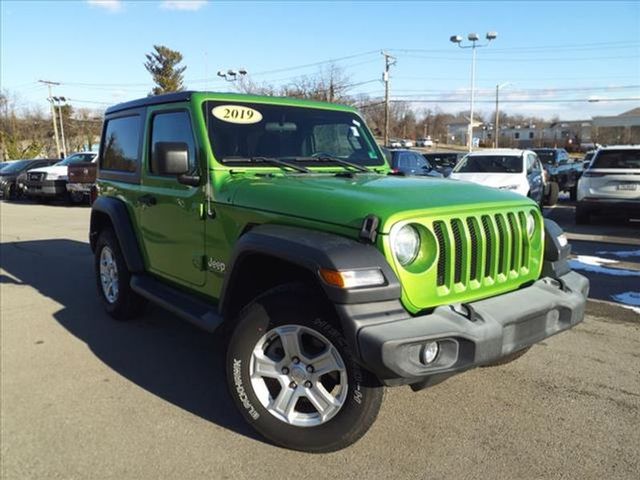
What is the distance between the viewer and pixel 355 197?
9.54 feet

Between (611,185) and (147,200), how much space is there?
389 inches

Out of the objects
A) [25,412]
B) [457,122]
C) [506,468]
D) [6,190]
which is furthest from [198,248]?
[457,122]

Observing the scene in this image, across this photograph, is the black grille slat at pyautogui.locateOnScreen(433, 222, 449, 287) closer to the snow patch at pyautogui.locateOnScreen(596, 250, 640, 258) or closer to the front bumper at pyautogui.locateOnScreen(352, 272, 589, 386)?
the front bumper at pyautogui.locateOnScreen(352, 272, 589, 386)

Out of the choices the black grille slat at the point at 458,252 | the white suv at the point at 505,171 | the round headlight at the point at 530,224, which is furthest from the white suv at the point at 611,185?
the black grille slat at the point at 458,252

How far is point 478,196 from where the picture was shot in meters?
3.20

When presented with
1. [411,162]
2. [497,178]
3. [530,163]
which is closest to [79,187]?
[411,162]

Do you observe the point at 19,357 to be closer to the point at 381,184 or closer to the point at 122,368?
the point at 122,368

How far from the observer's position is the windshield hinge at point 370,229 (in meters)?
2.62

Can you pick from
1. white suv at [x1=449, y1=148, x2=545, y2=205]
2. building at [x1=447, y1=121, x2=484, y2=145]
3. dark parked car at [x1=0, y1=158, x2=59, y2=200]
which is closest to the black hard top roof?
white suv at [x1=449, y1=148, x2=545, y2=205]

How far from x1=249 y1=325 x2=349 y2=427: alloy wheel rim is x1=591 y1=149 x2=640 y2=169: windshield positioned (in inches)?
416

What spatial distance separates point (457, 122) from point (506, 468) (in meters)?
152

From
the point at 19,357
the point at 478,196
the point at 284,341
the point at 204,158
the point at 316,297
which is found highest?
the point at 204,158

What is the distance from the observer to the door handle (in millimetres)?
4410

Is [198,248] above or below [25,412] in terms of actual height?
above
